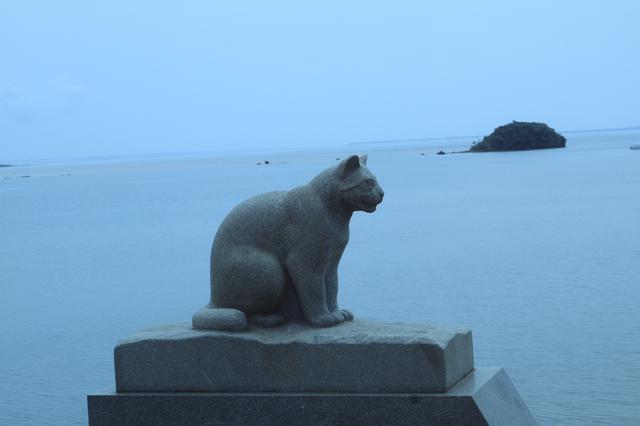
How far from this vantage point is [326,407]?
7105 millimetres

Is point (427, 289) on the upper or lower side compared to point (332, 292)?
lower

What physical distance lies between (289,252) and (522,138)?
91.1 meters

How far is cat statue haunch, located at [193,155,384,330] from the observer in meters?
7.33

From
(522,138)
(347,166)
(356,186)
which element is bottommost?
(522,138)

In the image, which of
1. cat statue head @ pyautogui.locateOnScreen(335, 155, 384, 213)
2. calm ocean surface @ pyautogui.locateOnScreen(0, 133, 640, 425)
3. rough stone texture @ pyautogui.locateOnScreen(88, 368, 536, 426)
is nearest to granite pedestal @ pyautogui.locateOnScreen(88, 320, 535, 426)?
rough stone texture @ pyautogui.locateOnScreen(88, 368, 536, 426)

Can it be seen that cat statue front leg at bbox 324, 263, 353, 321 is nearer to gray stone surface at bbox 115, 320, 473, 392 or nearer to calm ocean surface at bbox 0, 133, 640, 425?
gray stone surface at bbox 115, 320, 473, 392

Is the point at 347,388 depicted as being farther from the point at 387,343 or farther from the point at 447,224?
the point at 447,224

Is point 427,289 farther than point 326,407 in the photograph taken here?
Yes

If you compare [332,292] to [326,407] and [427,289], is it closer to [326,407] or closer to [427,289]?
[326,407]

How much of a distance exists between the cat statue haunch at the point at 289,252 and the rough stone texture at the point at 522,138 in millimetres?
89852

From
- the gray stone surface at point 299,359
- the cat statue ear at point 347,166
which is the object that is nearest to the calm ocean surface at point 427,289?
the gray stone surface at point 299,359

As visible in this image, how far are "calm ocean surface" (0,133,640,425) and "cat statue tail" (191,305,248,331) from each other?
333 centimetres

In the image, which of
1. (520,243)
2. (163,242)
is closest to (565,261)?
(520,243)

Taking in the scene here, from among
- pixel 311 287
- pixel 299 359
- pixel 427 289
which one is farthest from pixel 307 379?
pixel 427 289
